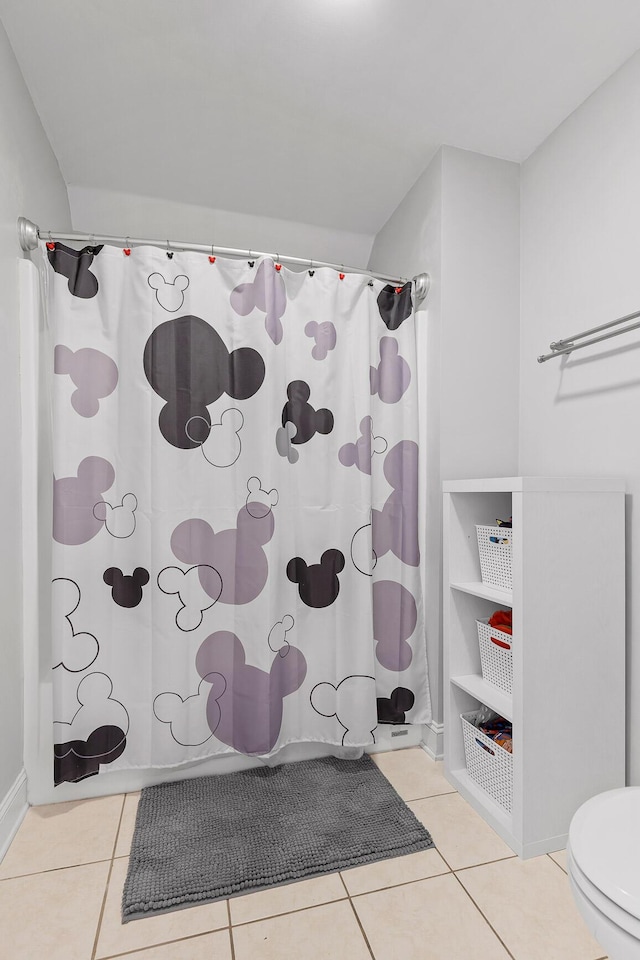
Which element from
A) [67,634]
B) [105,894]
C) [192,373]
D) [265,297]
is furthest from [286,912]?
[265,297]

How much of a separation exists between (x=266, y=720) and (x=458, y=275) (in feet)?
5.73

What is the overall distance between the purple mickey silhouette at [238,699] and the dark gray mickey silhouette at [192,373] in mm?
696

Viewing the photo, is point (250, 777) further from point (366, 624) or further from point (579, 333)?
point (579, 333)

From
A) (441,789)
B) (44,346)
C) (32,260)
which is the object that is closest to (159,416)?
(44,346)

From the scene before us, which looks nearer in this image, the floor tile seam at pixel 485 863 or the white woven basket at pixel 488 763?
the floor tile seam at pixel 485 863

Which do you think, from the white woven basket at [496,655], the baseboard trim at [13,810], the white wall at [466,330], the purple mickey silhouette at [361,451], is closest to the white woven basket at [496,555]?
the white woven basket at [496,655]

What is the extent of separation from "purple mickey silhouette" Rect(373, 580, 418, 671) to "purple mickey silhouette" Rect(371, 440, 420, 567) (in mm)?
122

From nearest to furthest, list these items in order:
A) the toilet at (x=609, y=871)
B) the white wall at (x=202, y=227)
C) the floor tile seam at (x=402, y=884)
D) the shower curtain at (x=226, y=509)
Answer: the toilet at (x=609, y=871)
the floor tile seam at (x=402, y=884)
the shower curtain at (x=226, y=509)
the white wall at (x=202, y=227)

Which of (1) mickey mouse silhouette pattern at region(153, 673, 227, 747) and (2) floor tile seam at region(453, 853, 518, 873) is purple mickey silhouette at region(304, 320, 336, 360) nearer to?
(1) mickey mouse silhouette pattern at region(153, 673, 227, 747)

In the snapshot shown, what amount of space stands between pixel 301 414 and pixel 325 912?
55.3 inches

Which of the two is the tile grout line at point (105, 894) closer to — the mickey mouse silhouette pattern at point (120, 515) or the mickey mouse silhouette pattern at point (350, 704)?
the mickey mouse silhouette pattern at point (350, 704)

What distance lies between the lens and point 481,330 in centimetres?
194

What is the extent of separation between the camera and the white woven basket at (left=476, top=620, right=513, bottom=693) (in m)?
1.55

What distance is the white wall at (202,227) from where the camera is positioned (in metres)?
2.17
